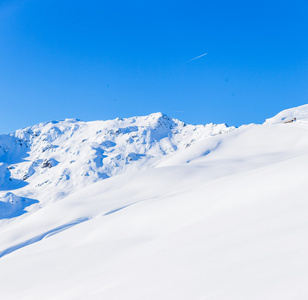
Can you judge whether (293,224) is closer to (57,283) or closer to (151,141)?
(57,283)

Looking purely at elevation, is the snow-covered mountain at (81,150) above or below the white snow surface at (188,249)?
above

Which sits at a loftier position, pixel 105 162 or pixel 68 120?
pixel 68 120

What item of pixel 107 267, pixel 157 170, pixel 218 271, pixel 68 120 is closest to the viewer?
pixel 218 271

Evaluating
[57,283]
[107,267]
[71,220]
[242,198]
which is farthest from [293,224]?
[71,220]

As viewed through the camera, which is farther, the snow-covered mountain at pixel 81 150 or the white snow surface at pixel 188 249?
the snow-covered mountain at pixel 81 150

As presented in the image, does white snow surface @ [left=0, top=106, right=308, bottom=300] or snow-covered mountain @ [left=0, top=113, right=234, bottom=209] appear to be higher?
snow-covered mountain @ [left=0, top=113, right=234, bottom=209]

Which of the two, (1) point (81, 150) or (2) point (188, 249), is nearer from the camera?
(2) point (188, 249)

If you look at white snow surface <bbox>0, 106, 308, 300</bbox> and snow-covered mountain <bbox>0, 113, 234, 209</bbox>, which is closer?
white snow surface <bbox>0, 106, 308, 300</bbox>

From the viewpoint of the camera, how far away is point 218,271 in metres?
5.26

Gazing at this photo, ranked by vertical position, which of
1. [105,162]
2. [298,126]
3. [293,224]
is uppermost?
[105,162]

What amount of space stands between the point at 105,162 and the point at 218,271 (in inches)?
3843

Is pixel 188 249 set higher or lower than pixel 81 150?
lower

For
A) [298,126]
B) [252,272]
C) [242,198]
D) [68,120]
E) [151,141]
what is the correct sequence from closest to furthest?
[252,272] → [242,198] → [298,126] → [151,141] → [68,120]

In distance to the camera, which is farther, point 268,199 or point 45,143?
point 45,143
